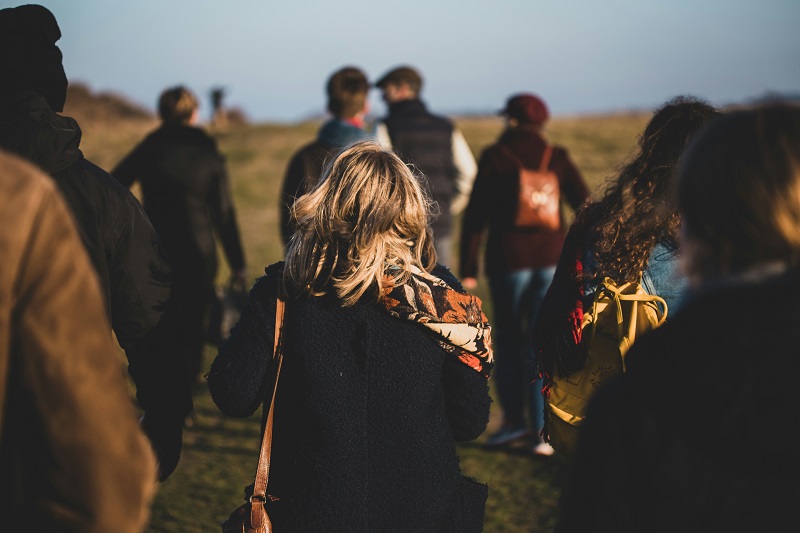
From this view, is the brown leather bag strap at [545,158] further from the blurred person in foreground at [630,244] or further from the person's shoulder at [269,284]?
the person's shoulder at [269,284]

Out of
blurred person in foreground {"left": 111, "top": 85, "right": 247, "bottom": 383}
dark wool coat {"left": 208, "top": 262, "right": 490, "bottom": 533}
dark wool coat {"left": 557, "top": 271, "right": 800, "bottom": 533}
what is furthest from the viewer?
blurred person in foreground {"left": 111, "top": 85, "right": 247, "bottom": 383}

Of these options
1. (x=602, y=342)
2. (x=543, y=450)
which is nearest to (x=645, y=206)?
(x=602, y=342)

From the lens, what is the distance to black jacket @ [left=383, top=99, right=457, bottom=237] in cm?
584

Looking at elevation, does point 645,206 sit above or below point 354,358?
above

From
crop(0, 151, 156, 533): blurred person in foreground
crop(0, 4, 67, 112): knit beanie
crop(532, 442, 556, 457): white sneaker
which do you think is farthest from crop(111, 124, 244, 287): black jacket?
crop(0, 151, 156, 533): blurred person in foreground

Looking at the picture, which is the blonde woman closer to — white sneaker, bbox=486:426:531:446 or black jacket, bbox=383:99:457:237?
white sneaker, bbox=486:426:531:446

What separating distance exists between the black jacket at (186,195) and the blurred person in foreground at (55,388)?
3.94 m

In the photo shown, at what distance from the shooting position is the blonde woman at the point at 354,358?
2.23 m

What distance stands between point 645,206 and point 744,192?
1.30m

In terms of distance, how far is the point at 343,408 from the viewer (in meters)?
2.22

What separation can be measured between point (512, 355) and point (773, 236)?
→ 4.05 meters

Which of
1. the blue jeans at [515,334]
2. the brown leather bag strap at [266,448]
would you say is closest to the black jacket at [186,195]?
the blue jeans at [515,334]

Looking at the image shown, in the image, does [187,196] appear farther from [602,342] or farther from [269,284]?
[602,342]

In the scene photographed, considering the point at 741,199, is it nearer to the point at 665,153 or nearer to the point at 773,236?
the point at 773,236
